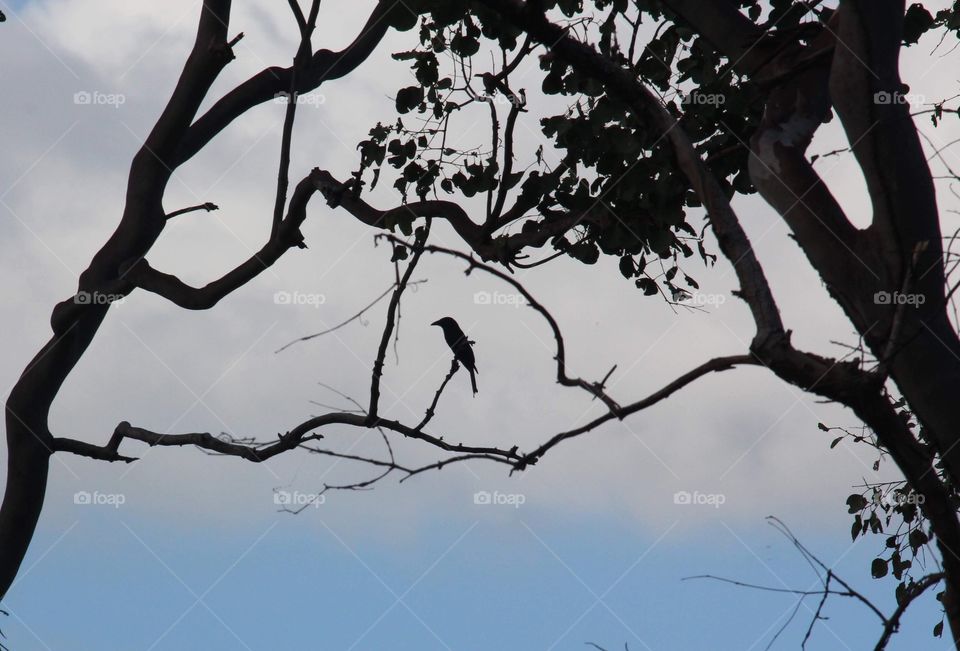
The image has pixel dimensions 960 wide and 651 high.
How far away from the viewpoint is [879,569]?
162 inches

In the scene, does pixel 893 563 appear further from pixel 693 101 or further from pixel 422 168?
pixel 422 168

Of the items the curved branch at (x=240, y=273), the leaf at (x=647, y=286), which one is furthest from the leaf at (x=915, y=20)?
the curved branch at (x=240, y=273)

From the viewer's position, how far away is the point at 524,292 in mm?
1806

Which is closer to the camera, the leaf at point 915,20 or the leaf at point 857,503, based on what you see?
the leaf at point 915,20

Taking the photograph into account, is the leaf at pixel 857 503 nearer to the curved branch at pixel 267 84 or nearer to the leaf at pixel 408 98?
the leaf at pixel 408 98

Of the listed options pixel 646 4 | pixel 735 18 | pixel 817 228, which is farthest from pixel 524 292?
pixel 646 4

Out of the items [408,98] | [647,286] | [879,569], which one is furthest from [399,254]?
[879,569]

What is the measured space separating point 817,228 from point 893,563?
2.43 meters

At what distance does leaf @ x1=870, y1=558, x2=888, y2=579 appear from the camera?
409 cm

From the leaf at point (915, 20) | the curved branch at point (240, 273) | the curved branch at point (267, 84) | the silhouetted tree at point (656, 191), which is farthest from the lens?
the curved branch at point (267, 84)

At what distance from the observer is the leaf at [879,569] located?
13.4 feet

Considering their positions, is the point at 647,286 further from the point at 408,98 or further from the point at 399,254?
the point at 408,98

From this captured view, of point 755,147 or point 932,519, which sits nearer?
point 932,519

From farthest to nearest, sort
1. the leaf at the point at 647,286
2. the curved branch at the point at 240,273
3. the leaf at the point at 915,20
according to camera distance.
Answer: the leaf at the point at 647,286, the curved branch at the point at 240,273, the leaf at the point at 915,20
